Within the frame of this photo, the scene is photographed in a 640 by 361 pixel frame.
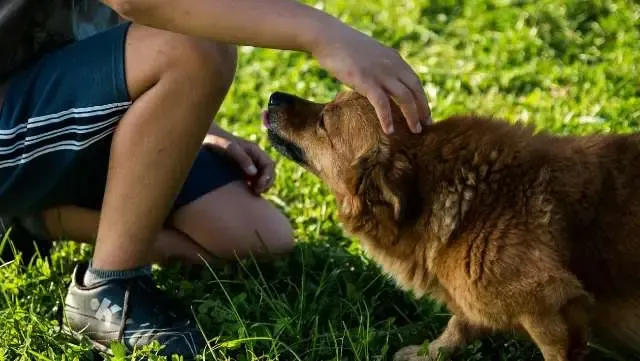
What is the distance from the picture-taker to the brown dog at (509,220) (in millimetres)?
2969

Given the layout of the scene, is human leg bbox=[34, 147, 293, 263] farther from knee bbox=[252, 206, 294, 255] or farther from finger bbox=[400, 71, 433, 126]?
finger bbox=[400, 71, 433, 126]

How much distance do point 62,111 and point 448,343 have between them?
60.9 inches

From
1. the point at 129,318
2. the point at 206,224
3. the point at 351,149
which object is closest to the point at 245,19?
the point at 351,149

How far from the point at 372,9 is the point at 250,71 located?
1136 millimetres

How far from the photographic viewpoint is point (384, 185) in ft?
10.2

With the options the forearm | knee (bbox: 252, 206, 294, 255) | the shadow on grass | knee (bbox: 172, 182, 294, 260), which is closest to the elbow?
the forearm

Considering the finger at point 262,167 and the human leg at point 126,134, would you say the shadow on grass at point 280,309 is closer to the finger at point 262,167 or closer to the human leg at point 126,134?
the human leg at point 126,134

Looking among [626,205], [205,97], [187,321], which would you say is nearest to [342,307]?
[187,321]

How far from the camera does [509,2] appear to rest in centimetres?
654

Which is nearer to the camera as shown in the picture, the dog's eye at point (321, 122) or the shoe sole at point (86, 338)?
the dog's eye at point (321, 122)

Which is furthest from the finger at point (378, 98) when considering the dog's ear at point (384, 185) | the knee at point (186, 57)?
the knee at point (186, 57)

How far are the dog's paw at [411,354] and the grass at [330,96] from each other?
0.05 metres

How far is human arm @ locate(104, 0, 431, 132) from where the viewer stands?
8.98 ft

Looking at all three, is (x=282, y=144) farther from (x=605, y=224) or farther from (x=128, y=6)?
(x=605, y=224)
